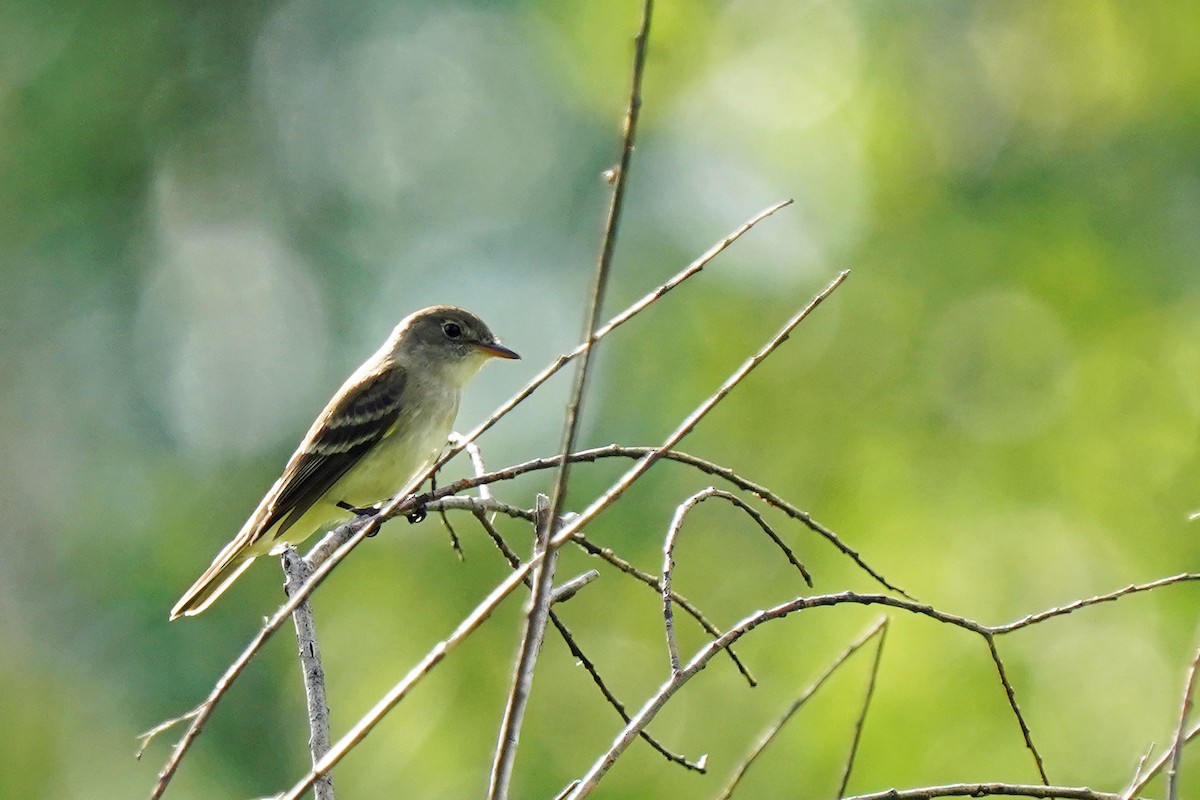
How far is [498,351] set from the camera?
25.1 ft

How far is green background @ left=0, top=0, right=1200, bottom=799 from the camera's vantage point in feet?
38.5

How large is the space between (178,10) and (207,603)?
1989 centimetres

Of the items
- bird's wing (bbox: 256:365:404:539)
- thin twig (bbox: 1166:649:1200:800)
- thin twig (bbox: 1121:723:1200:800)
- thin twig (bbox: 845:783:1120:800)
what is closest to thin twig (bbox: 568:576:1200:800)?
thin twig (bbox: 845:783:1120:800)

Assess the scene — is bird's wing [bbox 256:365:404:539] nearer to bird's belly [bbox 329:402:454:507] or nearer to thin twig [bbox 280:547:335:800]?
bird's belly [bbox 329:402:454:507]

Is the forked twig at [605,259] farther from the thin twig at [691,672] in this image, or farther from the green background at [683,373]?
the green background at [683,373]

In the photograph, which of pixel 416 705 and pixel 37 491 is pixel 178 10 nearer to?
pixel 37 491

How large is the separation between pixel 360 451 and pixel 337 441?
139 millimetres

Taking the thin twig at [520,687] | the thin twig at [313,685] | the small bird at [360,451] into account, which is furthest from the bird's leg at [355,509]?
the thin twig at [520,687]

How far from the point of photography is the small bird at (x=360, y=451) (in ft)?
21.0

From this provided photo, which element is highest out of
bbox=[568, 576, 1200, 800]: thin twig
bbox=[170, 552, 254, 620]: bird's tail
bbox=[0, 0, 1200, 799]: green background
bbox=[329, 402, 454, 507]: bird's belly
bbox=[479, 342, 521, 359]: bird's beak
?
bbox=[0, 0, 1200, 799]: green background

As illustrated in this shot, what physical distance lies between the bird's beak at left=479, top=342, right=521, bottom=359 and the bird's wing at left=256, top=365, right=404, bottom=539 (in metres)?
0.54

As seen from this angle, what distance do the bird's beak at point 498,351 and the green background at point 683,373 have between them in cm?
370

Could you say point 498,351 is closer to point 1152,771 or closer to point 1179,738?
point 1152,771

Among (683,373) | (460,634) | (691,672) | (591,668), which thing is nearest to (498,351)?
(591,668)
